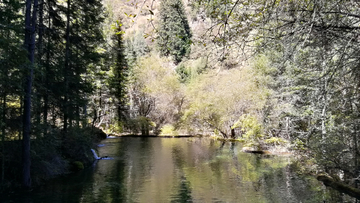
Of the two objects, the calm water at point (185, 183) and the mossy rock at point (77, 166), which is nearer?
the calm water at point (185, 183)

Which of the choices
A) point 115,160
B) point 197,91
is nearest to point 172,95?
point 197,91

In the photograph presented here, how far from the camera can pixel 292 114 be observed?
16.7 metres

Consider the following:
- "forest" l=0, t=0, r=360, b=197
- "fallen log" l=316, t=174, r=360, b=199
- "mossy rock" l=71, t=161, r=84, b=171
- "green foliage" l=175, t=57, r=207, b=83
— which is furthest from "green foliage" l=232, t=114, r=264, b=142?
"green foliage" l=175, t=57, r=207, b=83

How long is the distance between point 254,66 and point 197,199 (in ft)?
46.0

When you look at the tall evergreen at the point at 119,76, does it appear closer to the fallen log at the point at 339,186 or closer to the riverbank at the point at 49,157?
the riverbank at the point at 49,157

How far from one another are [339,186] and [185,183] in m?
5.28

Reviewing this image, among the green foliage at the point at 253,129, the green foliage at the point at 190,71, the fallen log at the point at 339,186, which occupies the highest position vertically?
the green foliage at the point at 190,71

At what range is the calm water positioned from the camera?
9.59 meters

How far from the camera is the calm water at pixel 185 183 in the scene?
31.5ft

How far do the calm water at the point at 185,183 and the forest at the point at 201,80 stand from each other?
3.18 ft

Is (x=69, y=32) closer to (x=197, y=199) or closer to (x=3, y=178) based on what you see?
(x=3, y=178)

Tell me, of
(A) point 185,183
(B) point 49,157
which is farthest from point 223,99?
(B) point 49,157

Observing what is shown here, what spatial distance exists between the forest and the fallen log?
0.24 meters

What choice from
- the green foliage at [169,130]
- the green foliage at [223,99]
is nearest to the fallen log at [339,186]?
the green foliage at [223,99]
